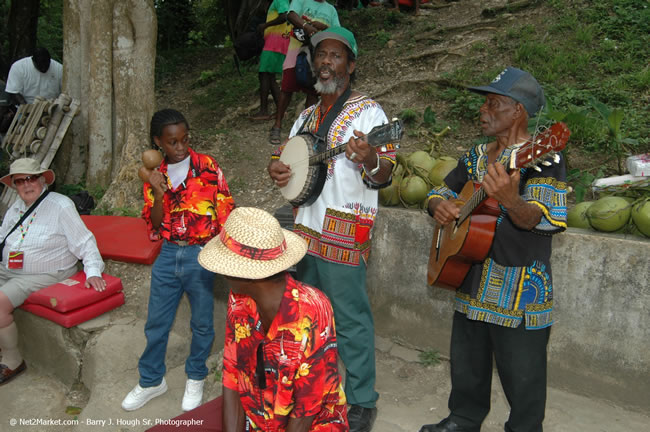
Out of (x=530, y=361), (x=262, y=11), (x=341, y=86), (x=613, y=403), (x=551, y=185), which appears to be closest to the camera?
(x=551, y=185)

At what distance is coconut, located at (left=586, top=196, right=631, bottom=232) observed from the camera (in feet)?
10.7

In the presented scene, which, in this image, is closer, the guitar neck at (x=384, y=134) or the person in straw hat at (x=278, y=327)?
the person in straw hat at (x=278, y=327)

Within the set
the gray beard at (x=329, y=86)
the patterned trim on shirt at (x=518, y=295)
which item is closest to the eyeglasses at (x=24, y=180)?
the gray beard at (x=329, y=86)

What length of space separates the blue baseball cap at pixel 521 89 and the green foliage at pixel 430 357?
2.09 metres

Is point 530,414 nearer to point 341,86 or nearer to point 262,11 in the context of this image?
point 341,86

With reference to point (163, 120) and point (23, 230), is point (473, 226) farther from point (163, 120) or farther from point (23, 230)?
point (23, 230)

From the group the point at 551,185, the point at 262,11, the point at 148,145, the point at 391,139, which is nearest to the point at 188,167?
the point at 391,139

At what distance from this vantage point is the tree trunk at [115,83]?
5.87 metres

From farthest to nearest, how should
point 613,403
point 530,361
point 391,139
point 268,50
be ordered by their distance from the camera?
point 268,50 → point 613,403 → point 391,139 → point 530,361

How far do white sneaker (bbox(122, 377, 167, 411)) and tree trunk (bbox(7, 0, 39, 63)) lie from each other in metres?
9.57

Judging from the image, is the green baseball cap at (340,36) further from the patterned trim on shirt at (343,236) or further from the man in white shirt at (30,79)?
the man in white shirt at (30,79)

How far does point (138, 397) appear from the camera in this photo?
355 centimetres

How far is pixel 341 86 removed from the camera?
9.94ft

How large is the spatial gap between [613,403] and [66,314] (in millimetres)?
3798
